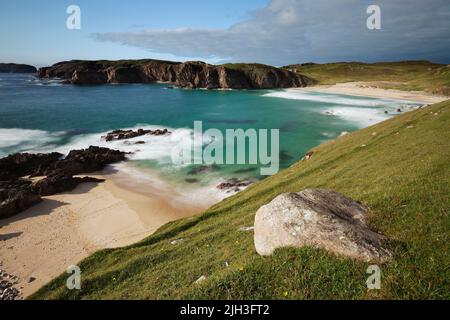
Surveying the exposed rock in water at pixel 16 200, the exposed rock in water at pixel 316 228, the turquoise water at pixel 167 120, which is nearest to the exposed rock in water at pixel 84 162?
the turquoise water at pixel 167 120

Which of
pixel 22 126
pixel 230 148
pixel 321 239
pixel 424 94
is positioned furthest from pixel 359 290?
pixel 424 94

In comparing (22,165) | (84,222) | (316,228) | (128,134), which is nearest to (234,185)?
(84,222)

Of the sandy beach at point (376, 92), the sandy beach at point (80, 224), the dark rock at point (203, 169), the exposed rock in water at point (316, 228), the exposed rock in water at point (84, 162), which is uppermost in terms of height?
the sandy beach at point (376, 92)

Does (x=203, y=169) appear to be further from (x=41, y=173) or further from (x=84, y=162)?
(x=41, y=173)

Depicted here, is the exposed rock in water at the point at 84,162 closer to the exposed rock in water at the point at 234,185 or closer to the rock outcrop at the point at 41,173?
the rock outcrop at the point at 41,173

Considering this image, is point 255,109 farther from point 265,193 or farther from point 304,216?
point 304,216

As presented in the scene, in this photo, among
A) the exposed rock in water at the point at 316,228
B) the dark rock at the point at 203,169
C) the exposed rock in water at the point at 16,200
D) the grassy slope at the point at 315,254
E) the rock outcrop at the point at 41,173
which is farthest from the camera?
the dark rock at the point at 203,169
